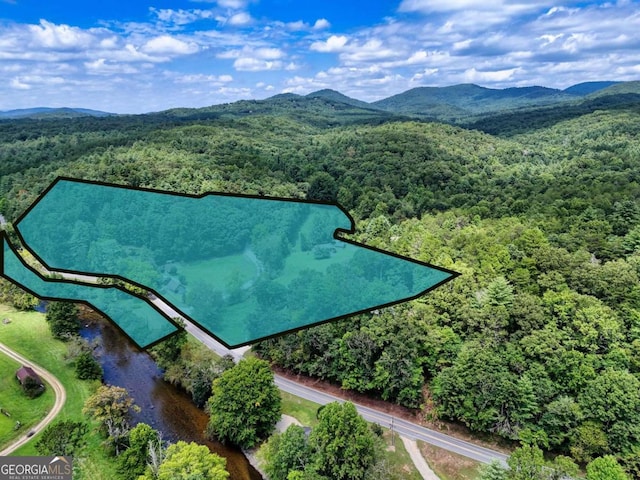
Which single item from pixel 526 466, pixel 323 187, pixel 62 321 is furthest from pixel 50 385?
pixel 323 187

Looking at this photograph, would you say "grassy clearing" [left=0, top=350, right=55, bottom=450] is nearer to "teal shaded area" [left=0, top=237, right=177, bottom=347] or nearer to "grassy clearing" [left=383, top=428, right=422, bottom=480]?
"grassy clearing" [left=383, top=428, right=422, bottom=480]

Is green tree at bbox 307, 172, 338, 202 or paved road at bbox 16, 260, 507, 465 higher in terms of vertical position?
green tree at bbox 307, 172, 338, 202

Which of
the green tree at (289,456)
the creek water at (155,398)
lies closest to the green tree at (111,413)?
the creek water at (155,398)

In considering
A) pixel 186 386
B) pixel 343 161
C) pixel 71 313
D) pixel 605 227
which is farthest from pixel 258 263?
pixel 343 161

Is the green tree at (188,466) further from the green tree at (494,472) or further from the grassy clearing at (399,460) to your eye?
the green tree at (494,472)

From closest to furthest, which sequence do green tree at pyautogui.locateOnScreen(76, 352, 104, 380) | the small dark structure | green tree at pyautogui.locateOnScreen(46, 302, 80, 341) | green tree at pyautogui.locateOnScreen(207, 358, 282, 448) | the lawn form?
the lawn
green tree at pyautogui.locateOnScreen(207, 358, 282, 448)
the small dark structure
green tree at pyautogui.locateOnScreen(76, 352, 104, 380)
green tree at pyautogui.locateOnScreen(46, 302, 80, 341)

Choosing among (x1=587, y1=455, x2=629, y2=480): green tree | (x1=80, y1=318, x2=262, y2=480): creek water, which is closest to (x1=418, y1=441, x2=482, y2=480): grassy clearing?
(x1=587, y1=455, x2=629, y2=480): green tree
